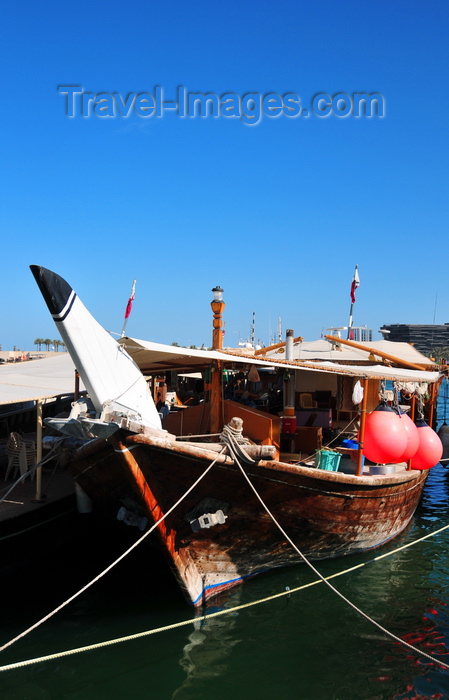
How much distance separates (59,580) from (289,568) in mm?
3835

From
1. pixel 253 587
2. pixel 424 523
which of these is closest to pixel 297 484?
pixel 253 587

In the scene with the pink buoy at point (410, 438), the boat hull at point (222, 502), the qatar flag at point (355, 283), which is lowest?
the boat hull at point (222, 502)

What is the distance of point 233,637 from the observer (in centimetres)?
716

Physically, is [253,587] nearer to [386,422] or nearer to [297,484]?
[297,484]

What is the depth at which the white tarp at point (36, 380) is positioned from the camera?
31.9ft

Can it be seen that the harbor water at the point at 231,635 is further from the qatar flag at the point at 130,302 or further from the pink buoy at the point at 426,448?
the qatar flag at the point at 130,302

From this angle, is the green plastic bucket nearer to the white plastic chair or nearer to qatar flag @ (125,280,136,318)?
qatar flag @ (125,280,136,318)

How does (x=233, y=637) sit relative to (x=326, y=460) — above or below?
below

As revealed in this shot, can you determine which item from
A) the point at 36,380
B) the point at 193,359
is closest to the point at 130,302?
the point at 193,359

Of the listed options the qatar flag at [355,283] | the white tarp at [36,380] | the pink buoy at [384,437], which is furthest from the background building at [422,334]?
the pink buoy at [384,437]

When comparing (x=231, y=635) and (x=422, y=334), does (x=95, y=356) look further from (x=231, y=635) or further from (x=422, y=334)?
(x=422, y=334)

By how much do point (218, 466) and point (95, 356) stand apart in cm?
218

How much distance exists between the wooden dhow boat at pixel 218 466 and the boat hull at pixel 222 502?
0.02 m

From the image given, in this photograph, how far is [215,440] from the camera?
27.7 ft
